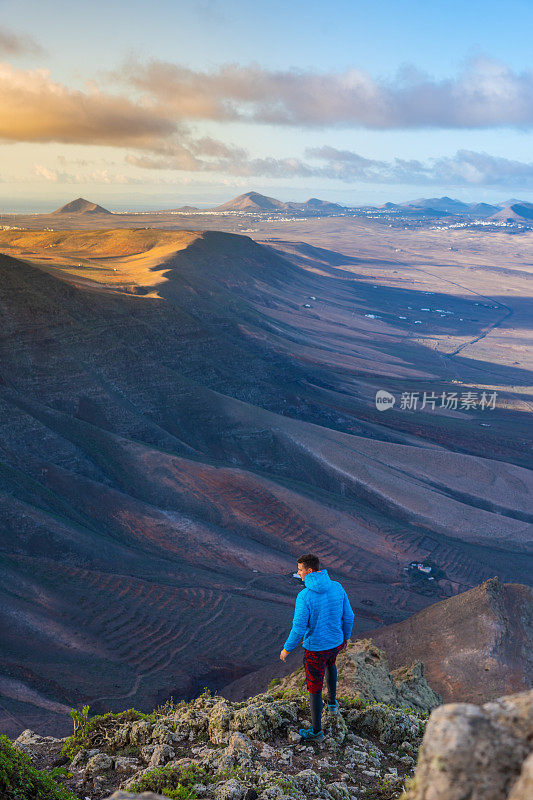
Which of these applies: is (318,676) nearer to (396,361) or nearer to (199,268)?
(396,361)

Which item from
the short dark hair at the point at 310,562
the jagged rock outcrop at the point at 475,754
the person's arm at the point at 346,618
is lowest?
the person's arm at the point at 346,618

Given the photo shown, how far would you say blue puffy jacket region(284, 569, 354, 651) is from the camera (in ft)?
17.9

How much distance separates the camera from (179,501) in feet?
88.8

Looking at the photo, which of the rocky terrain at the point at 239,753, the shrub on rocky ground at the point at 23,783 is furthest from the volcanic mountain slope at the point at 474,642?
the shrub on rocky ground at the point at 23,783

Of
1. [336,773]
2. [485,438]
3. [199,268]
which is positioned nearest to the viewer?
[336,773]

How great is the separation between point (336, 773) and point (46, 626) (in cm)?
1421

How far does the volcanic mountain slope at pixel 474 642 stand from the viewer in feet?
44.9

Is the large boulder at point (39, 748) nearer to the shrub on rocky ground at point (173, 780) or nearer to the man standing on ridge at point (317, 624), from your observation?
the shrub on rocky ground at point (173, 780)

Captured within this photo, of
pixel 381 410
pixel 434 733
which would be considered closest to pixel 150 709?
pixel 434 733

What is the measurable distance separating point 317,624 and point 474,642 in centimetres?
1167

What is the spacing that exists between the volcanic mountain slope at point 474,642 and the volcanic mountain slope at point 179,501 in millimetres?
4606

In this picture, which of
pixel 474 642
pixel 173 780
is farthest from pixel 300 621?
pixel 474 642

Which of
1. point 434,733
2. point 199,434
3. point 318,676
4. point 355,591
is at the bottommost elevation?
point 355,591

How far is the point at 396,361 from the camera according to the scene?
67.4 m
